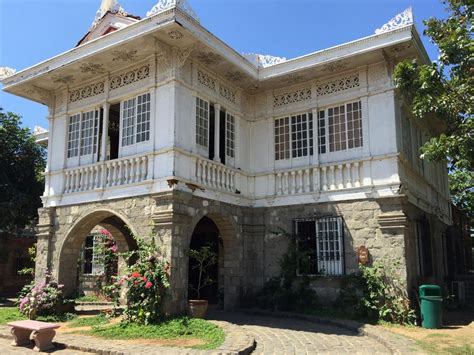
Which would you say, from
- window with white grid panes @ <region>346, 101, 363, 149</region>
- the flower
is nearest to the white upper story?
window with white grid panes @ <region>346, 101, 363, 149</region>

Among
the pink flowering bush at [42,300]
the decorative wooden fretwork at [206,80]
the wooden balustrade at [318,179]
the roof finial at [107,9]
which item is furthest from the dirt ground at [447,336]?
the roof finial at [107,9]

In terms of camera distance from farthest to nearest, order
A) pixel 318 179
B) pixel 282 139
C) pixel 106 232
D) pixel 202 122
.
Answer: pixel 106 232, pixel 282 139, pixel 318 179, pixel 202 122

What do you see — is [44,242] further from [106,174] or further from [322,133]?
[322,133]

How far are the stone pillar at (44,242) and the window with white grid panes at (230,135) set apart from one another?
15.9 ft

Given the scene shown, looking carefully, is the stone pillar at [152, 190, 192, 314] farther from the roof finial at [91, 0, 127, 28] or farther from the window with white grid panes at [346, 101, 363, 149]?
the roof finial at [91, 0, 127, 28]

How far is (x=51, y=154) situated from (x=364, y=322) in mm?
8972

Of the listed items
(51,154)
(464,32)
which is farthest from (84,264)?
(464,32)

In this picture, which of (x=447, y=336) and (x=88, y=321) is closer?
(x=447, y=336)

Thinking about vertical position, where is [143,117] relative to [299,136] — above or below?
above

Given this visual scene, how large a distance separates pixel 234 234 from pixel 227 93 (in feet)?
12.1

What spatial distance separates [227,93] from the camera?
38.7ft

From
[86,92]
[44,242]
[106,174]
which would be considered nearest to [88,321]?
[44,242]

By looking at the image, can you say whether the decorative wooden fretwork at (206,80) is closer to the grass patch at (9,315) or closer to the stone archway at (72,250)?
the stone archway at (72,250)

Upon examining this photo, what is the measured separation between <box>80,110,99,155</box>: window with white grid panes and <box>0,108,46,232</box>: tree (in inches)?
196
